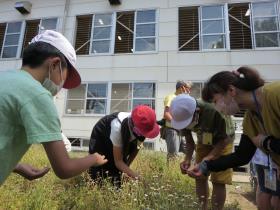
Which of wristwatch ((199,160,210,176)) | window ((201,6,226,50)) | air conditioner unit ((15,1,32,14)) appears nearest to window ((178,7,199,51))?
window ((201,6,226,50))

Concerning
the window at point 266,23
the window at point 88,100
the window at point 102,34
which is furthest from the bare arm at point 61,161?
the window at point 102,34

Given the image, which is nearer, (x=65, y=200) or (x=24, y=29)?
(x=65, y=200)

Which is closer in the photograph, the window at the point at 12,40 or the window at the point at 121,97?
the window at the point at 121,97

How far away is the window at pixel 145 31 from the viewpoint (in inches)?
448

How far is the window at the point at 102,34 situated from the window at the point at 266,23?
5.62m

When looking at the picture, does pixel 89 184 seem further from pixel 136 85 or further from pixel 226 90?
pixel 136 85

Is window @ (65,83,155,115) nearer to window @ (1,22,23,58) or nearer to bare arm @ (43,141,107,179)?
window @ (1,22,23,58)

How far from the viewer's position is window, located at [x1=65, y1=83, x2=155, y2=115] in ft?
35.4

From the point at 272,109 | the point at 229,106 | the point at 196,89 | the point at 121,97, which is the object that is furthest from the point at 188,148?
the point at 121,97

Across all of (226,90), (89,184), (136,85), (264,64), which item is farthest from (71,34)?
(226,90)

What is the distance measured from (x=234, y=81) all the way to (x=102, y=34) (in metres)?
10.5

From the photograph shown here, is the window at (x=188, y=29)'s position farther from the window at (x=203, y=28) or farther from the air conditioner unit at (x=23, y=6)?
the air conditioner unit at (x=23, y=6)

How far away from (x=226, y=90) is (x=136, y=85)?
8676 mm

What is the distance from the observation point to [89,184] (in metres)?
3.19
